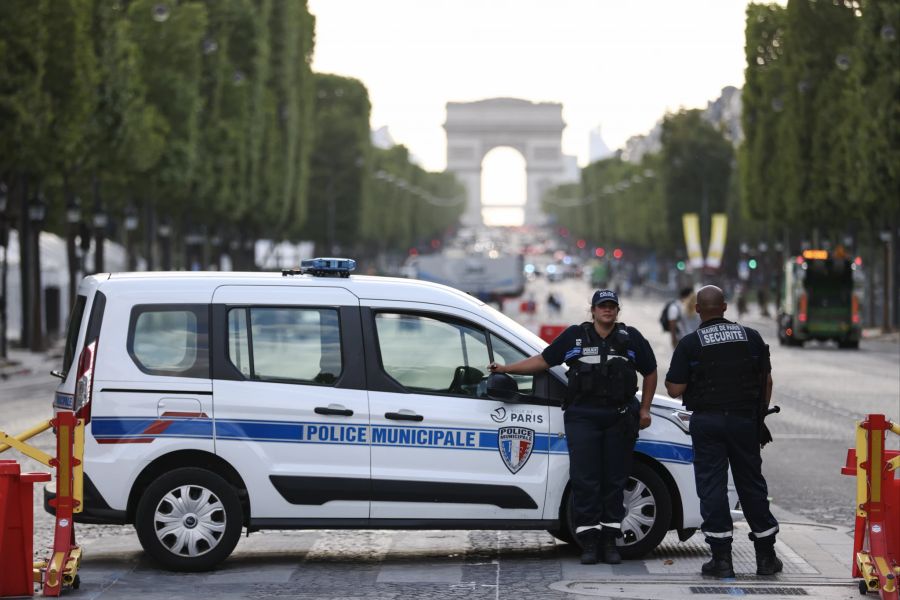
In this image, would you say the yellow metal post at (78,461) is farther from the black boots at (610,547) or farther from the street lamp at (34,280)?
the street lamp at (34,280)

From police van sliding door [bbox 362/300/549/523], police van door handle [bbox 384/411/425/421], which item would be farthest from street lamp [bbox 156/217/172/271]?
police van door handle [bbox 384/411/425/421]

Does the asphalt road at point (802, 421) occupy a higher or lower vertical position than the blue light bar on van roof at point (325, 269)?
lower

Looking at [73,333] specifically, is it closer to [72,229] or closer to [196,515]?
[196,515]

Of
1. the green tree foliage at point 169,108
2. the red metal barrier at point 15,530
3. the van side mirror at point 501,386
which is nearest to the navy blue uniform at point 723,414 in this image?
the van side mirror at point 501,386

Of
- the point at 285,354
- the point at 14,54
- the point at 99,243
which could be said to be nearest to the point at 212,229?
the point at 99,243

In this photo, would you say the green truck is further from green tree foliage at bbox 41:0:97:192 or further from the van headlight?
the van headlight

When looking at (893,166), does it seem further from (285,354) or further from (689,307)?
(285,354)

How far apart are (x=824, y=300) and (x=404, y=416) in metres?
38.2

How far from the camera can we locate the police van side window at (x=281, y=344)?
1030 centimetres

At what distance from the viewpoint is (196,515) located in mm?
10070

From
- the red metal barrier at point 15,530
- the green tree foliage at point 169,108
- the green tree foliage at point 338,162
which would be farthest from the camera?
the green tree foliage at point 338,162

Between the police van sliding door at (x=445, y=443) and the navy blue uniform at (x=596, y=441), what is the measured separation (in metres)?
0.28

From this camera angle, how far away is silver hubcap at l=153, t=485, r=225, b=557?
10047mm

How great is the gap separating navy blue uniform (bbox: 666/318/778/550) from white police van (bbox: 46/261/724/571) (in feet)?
2.18
